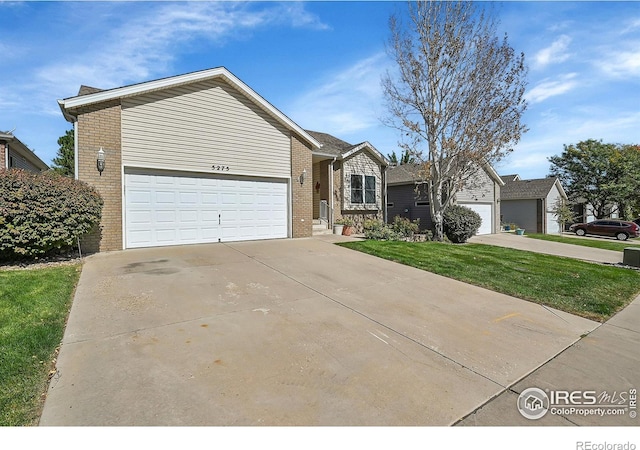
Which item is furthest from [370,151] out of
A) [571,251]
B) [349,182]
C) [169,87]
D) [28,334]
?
[28,334]

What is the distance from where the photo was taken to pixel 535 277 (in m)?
7.46

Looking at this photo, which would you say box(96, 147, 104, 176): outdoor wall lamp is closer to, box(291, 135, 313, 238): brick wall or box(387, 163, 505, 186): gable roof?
box(291, 135, 313, 238): brick wall

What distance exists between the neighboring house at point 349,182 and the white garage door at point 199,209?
394 centimetres

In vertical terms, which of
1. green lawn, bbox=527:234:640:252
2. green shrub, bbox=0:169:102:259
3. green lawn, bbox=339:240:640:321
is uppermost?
green shrub, bbox=0:169:102:259

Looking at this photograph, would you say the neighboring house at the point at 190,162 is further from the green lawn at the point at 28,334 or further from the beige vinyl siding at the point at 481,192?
the beige vinyl siding at the point at 481,192

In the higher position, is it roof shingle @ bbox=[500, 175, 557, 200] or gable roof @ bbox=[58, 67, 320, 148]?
gable roof @ bbox=[58, 67, 320, 148]

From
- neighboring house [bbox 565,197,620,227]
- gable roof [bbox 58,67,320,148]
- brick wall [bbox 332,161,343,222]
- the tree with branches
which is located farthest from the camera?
neighboring house [bbox 565,197,620,227]

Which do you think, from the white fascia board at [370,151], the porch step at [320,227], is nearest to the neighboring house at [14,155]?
the porch step at [320,227]

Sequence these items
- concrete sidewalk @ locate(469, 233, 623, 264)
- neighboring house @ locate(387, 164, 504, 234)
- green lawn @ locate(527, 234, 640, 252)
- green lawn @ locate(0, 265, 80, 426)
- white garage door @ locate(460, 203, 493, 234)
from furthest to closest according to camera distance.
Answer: white garage door @ locate(460, 203, 493, 234)
neighboring house @ locate(387, 164, 504, 234)
green lawn @ locate(527, 234, 640, 252)
concrete sidewalk @ locate(469, 233, 623, 264)
green lawn @ locate(0, 265, 80, 426)

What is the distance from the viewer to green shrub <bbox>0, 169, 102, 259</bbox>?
645cm

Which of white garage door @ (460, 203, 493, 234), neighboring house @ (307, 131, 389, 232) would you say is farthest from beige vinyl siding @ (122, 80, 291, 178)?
white garage door @ (460, 203, 493, 234)

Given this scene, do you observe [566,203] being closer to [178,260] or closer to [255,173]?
[255,173]

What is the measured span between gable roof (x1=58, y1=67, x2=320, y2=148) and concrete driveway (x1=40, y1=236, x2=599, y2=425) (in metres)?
4.68

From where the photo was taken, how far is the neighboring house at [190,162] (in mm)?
8594
